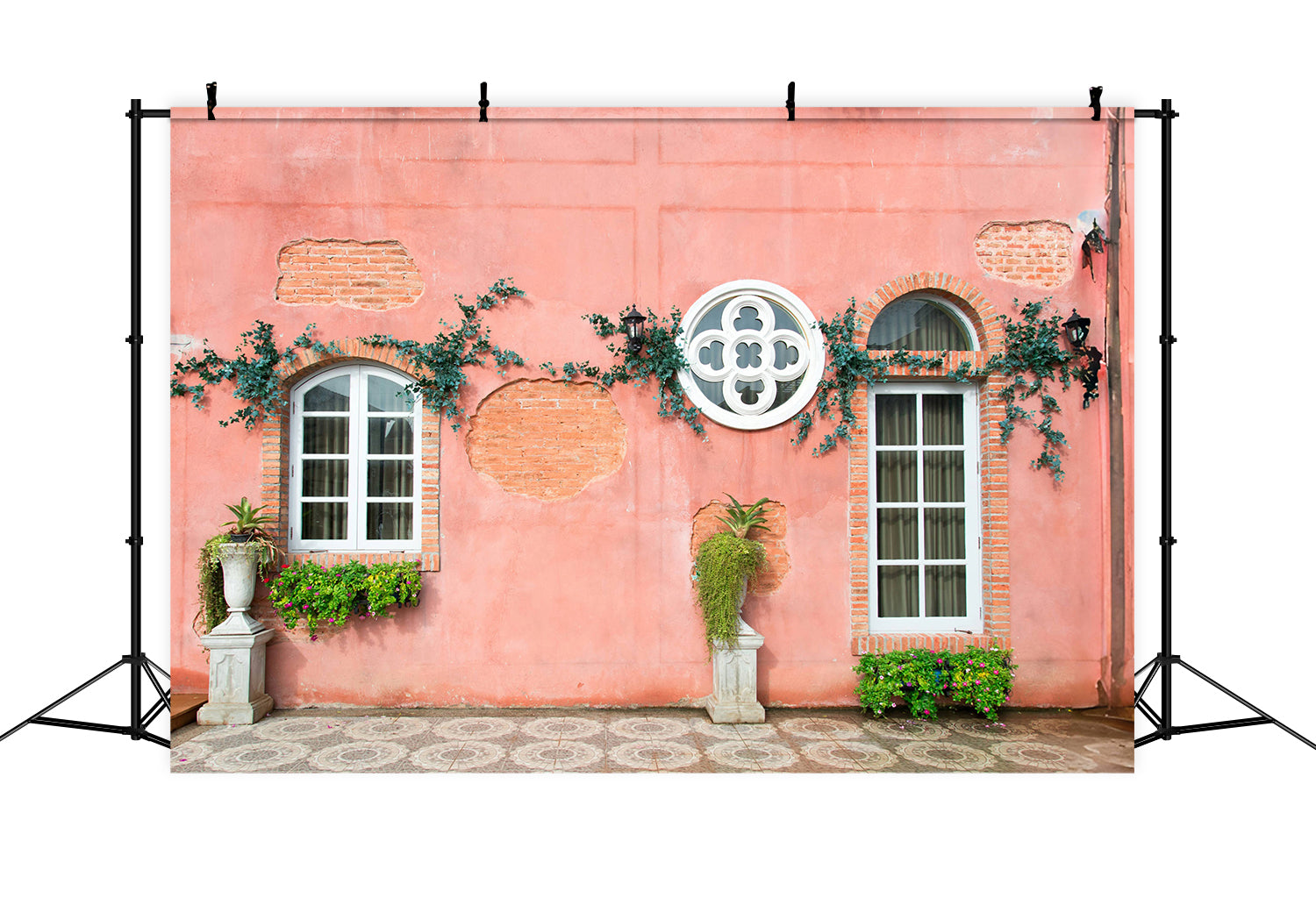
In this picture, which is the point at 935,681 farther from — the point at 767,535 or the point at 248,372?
the point at 248,372

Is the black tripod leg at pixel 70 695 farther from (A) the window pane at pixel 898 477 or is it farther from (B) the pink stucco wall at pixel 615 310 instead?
(A) the window pane at pixel 898 477

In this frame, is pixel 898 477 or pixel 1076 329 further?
pixel 898 477

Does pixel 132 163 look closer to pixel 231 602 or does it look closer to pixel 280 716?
pixel 231 602

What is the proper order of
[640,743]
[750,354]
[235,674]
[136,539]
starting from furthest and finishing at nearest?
[750,354], [235,674], [640,743], [136,539]

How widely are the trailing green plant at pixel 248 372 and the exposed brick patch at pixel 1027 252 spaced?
4.36 m

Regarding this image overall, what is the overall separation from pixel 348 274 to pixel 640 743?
3.35m

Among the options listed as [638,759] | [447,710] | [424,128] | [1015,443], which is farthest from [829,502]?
[424,128]

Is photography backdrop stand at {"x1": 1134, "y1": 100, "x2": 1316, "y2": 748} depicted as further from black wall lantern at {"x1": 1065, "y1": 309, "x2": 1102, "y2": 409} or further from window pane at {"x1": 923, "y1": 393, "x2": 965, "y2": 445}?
window pane at {"x1": 923, "y1": 393, "x2": 965, "y2": 445}

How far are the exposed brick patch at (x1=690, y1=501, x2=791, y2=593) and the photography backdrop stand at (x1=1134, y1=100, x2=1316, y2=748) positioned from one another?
1.98 metres

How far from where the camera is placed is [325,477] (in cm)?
466

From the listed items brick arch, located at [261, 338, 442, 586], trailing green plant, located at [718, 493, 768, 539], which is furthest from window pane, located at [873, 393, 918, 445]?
brick arch, located at [261, 338, 442, 586]

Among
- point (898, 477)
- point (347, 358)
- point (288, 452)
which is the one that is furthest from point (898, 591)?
point (288, 452)

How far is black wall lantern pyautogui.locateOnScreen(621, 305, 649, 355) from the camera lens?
14.6 feet

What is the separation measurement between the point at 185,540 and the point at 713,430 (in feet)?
10.9
